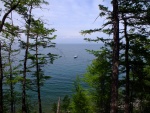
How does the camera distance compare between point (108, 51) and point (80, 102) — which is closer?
point (108, 51)

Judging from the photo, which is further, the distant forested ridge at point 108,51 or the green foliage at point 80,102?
the green foliage at point 80,102

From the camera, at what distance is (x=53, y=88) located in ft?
270

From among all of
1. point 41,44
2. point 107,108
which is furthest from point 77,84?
point 41,44

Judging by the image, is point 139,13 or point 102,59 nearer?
point 139,13

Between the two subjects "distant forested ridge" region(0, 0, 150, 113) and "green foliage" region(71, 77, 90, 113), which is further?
"green foliage" region(71, 77, 90, 113)

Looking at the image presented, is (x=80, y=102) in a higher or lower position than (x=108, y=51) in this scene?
lower

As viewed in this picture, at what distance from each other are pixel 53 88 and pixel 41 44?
207 feet

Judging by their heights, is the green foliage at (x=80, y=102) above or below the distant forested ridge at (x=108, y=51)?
below

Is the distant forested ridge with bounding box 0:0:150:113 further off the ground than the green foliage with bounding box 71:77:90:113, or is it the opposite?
the distant forested ridge with bounding box 0:0:150:113

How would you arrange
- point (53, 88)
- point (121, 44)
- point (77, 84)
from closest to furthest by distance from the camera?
point (121, 44) → point (77, 84) → point (53, 88)

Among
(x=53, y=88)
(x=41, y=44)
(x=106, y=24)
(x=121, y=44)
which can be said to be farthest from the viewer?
(x=53, y=88)

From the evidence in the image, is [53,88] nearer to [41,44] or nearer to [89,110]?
[89,110]

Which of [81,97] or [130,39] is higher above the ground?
[130,39]

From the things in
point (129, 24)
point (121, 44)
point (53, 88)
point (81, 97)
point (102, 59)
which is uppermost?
point (129, 24)
